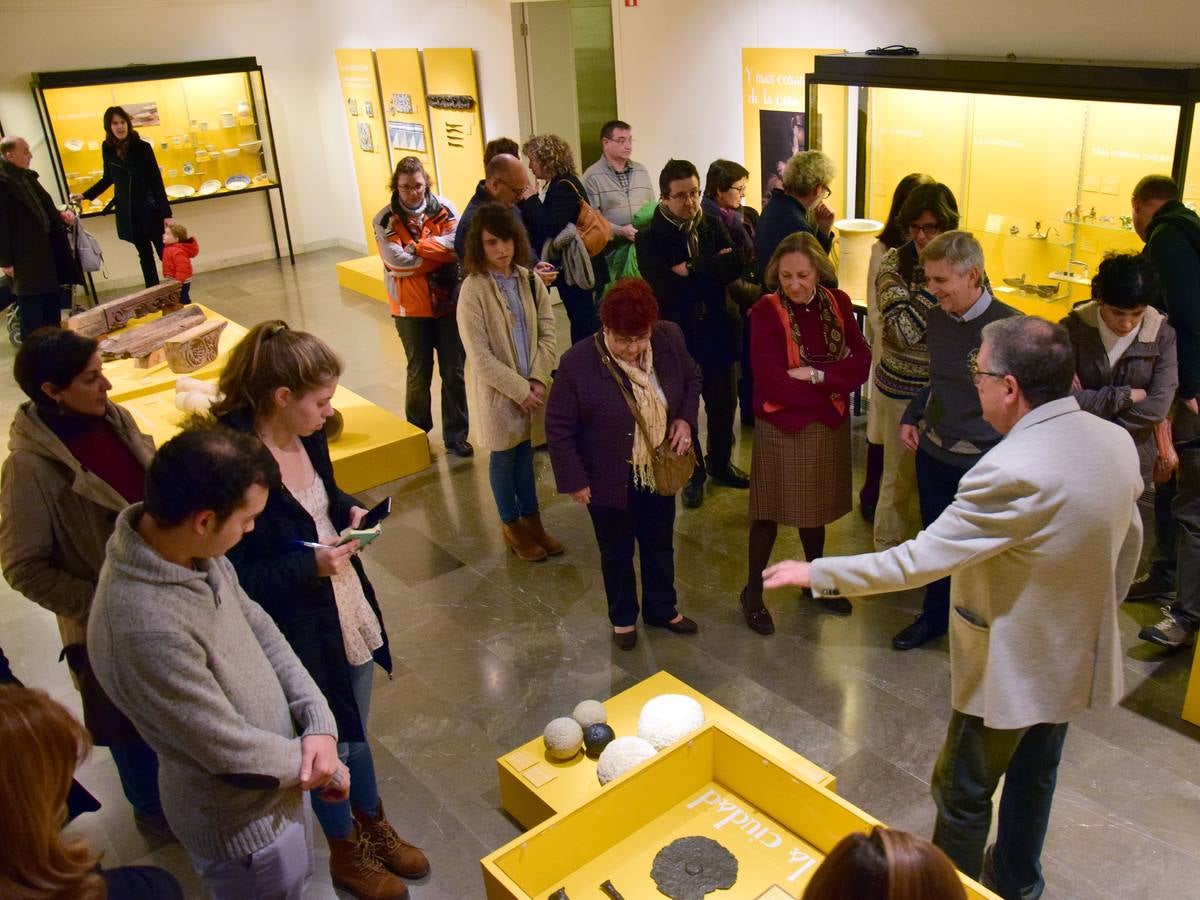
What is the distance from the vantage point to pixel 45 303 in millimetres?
8227

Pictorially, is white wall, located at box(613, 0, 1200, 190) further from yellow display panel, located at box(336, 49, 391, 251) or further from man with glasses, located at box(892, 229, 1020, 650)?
yellow display panel, located at box(336, 49, 391, 251)

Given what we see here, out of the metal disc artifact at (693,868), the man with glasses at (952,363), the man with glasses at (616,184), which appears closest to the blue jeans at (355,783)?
the metal disc artifact at (693,868)

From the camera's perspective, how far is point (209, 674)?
2240mm

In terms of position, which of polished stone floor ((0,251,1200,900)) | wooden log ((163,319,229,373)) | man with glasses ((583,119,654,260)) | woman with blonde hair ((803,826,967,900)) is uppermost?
man with glasses ((583,119,654,260))

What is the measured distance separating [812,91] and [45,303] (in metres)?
5.97

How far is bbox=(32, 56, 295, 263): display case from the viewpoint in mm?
10664

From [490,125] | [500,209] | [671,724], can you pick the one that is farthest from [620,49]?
[671,724]

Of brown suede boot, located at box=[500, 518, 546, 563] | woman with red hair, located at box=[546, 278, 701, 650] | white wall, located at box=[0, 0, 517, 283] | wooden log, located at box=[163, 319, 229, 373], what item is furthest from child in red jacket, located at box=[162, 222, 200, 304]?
woman with red hair, located at box=[546, 278, 701, 650]

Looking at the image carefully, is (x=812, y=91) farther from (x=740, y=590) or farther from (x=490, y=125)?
(x=490, y=125)

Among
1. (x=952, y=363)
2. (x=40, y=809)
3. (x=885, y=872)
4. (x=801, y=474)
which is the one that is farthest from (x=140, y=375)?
(x=885, y=872)

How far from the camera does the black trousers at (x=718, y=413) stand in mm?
5707

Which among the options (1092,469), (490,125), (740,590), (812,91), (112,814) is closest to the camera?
(1092,469)

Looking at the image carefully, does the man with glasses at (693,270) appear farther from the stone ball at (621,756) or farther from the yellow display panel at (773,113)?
the stone ball at (621,756)

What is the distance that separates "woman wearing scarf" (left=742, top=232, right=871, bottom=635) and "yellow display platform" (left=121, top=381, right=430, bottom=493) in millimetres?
2641
